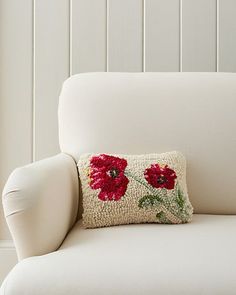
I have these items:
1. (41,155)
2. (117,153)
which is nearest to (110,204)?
(117,153)

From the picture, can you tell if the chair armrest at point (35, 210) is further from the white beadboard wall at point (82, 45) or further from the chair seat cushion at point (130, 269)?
the white beadboard wall at point (82, 45)

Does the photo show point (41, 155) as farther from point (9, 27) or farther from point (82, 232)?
A: point (82, 232)

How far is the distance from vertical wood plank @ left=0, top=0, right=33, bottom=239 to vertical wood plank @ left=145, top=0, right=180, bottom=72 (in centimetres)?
47

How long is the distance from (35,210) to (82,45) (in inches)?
38.9

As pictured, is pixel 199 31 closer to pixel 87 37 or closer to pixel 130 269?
pixel 87 37

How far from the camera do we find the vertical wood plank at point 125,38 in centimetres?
189

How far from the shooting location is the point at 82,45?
6.20 ft

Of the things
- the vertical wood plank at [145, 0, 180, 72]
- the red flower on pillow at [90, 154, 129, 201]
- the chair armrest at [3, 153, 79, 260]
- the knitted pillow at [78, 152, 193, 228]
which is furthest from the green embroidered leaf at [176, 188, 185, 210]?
the vertical wood plank at [145, 0, 180, 72]

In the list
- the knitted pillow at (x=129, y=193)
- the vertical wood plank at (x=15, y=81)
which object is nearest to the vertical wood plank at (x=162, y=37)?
the vertical wood plank at (x=15, y=81)

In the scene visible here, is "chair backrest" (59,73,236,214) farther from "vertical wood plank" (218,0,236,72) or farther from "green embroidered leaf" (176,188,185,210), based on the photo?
"vertical wood plank" (218,0,236,72)

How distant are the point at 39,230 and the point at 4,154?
2.87 ft

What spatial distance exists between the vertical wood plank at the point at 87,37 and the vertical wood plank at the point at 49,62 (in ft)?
0.11

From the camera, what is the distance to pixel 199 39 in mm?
1892

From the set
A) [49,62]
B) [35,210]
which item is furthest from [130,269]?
[49,62]
